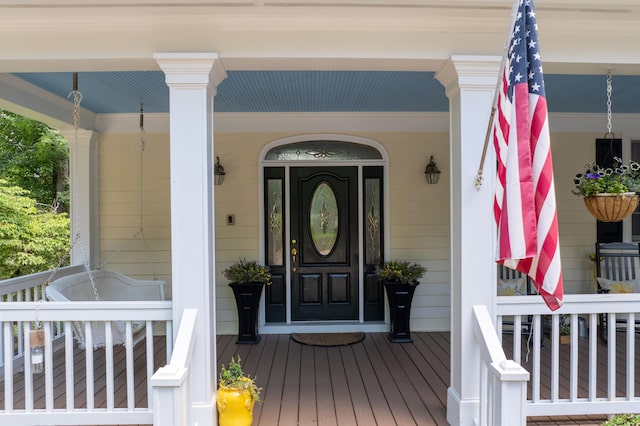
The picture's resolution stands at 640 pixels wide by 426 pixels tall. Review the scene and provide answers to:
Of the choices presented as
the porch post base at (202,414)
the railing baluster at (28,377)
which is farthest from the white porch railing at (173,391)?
the railing baluster at (28,377)

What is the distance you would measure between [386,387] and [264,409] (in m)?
1.01

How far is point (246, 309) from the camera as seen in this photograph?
16.0ft

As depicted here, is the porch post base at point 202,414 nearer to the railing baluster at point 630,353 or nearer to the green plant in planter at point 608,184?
the railing baluster at point 630,353

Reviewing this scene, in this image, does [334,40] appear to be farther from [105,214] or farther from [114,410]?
[105,214]

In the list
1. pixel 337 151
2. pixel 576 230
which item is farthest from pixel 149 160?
pixel 576 230

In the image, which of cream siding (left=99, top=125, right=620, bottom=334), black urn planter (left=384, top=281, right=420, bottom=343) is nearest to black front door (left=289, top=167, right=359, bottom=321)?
cream siding (left=99, top=125, right=620, bottom=334)

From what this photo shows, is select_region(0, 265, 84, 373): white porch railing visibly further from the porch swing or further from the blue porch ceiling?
the blue porch ceiling

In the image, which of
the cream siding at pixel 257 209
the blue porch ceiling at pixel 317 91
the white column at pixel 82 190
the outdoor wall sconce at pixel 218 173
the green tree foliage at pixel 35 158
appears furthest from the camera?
the green tree foliage at pixel 35 158

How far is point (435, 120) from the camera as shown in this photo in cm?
527

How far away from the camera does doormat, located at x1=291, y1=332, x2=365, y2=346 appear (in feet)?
15.6

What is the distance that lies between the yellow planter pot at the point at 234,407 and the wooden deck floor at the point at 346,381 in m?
0.29

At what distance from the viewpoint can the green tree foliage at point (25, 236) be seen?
834 cm

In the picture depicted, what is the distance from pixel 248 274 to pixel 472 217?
2828 millimetres

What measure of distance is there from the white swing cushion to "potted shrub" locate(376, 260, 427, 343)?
2.42 m
